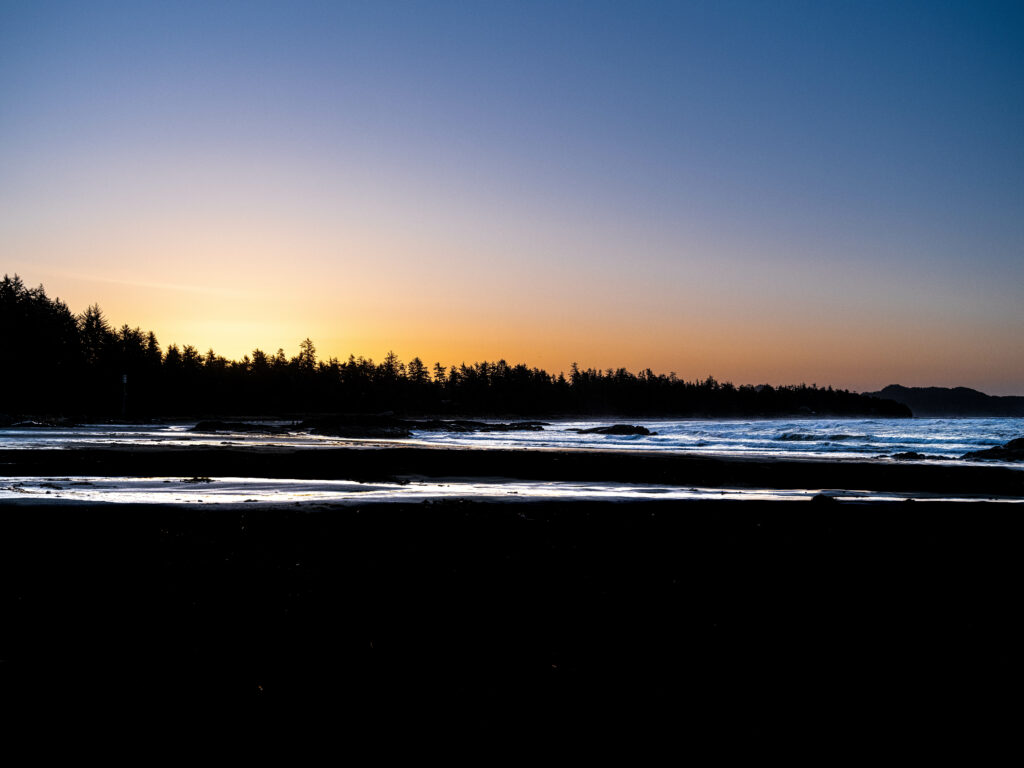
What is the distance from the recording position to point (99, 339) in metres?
80.1

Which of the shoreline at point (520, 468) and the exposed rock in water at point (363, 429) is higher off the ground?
the shoreline at point (520, 468)

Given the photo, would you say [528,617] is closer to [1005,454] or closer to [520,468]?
[520,468]

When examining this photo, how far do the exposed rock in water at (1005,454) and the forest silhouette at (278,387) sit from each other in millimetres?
66201

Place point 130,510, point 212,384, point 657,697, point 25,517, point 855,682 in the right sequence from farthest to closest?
point 212,384, point 130,510, point 25,517, point 855,682, point 657,697

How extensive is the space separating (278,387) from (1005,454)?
106 m

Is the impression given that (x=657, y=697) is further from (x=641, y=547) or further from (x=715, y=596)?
(x=641, y=547)

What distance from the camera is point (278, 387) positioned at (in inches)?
4456

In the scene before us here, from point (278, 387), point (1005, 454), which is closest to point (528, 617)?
point (1005, 454)

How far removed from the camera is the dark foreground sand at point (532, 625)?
10.9 feet

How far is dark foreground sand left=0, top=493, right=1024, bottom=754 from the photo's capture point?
131 inches

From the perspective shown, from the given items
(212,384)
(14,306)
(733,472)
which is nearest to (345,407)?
(212,384)

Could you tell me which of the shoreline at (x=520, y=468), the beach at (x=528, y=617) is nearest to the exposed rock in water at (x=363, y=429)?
the shoreline at (x=520, y=468)

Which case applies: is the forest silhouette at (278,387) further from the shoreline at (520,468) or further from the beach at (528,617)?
the beach at (528,617)

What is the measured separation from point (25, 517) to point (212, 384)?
338 feet
